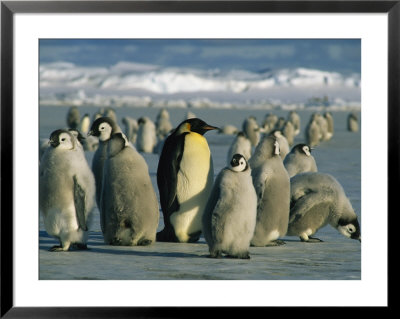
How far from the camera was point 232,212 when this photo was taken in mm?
5230

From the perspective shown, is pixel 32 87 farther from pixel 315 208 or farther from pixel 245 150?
pixel 245 150

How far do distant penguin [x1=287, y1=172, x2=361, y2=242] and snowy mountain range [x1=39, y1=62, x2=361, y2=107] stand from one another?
35.1 ft

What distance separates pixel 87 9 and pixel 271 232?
90.7 inches

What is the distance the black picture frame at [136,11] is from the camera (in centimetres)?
450

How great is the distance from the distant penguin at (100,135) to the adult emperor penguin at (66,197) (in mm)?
788

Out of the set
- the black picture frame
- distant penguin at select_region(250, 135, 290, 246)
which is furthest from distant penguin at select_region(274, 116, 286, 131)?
the black picture frame

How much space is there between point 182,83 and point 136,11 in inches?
1393

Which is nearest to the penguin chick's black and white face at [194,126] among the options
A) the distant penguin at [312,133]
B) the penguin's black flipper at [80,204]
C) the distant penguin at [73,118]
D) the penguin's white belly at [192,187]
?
the penguin's white belly at [192,187]

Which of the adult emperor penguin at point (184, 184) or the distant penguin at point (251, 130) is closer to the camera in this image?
the adult emperor penguin at point (184, 184)

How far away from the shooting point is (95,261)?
17.2 feet

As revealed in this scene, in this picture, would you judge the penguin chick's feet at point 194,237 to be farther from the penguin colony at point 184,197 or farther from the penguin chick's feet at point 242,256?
the penguin chick's feet at point 242,256

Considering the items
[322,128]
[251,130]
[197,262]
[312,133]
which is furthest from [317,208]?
[322,128]

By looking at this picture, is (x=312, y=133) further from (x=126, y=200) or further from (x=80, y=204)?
(x=80, y=204)

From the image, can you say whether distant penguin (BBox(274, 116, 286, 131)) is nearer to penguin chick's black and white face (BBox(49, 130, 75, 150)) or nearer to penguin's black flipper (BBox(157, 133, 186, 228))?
penguin's black flipper (BBox(157, 133, 186, 228))
